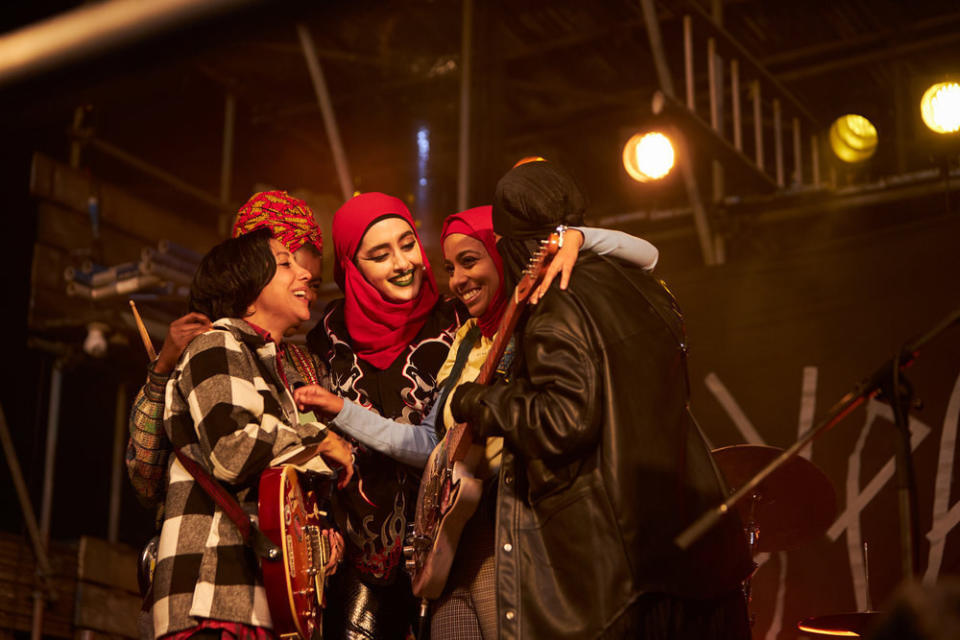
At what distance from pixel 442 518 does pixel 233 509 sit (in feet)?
1.82

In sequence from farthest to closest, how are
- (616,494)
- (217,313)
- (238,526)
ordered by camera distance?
(217,313) < (238,526) < (616,494)

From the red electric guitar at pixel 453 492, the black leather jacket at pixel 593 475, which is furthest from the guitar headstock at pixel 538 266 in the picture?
the black leather jacket at pixel 593 475

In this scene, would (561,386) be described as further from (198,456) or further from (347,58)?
(347,58)

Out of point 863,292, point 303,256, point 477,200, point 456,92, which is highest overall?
point 456,92

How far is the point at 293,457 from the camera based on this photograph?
2762mm

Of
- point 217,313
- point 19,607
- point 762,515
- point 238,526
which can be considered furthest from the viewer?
point 19,607

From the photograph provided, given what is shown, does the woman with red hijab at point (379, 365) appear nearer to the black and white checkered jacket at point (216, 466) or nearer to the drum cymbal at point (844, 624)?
the black and white checkered jacket at point (216, 466)

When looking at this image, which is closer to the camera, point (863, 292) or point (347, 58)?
point (863, 292)

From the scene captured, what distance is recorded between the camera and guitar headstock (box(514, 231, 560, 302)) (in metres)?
2.65

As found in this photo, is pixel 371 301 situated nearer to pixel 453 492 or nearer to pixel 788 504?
pixel 453 492

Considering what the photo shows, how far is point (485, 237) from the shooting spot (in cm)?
338

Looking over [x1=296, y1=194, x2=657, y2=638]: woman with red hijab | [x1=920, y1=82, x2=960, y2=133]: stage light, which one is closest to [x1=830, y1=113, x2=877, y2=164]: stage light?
[x1=920, y1=82, x2=960, y2=133]: stage light

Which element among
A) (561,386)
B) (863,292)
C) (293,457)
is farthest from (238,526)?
(863,292)

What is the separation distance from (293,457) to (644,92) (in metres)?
6.28
